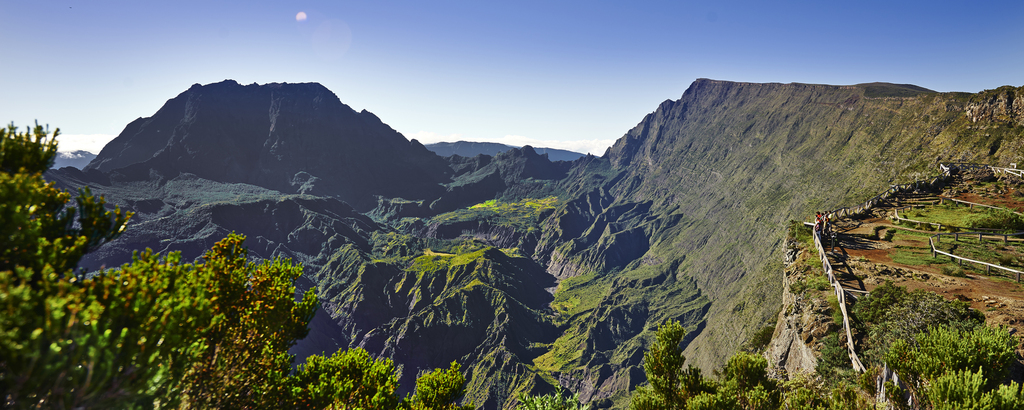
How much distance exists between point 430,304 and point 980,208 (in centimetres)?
17202

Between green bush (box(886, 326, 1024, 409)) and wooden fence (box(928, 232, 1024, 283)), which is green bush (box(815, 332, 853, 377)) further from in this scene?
wooden fence (box(928, 232, 1024, 283))

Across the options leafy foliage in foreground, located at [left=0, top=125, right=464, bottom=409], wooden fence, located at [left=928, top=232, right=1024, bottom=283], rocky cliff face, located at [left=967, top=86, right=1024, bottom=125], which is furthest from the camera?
rocky cliff face, located at [left=967, top=86, right=1024, bottom=125]

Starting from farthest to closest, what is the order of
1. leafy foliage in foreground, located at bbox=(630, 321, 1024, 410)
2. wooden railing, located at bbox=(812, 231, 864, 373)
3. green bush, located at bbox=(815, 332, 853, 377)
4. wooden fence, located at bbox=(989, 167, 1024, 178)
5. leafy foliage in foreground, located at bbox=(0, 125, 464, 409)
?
wooden fence, located at bbox=(989, 167, 1024, 178), green bush, located at bbox=(815, 332, 853, 377), wooden railing, located at bbox=(812, 231, 864, 373), leafy foliage in foreground, located at bbox=(630, 321, 1024, 410), leafy foliage in foreground, located at bbox=(0, 125, 464, 409)

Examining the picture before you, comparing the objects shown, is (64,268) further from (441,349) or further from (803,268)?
(441,349)

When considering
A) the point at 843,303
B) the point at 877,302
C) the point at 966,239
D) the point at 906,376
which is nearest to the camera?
the point at 906,376

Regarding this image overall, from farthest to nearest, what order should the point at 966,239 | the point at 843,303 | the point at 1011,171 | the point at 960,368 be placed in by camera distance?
the point at 1011,171, the point at 966,239, the point at 843,303, the point at 960,368

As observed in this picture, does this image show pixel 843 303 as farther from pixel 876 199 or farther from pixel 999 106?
pixel 999 106

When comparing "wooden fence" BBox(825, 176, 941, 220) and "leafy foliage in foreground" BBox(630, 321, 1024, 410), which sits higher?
"wooden fence" BBox(825, 176, 941, 220)

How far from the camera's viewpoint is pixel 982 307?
21.5 meters

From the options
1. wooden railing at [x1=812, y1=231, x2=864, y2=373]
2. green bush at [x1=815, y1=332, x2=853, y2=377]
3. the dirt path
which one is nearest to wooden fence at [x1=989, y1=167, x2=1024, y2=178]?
the dirt path

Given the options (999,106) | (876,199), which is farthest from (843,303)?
(999,106)

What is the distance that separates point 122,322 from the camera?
1003 centimetres

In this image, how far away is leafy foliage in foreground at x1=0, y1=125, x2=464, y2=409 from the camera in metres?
8.20

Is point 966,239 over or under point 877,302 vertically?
over
